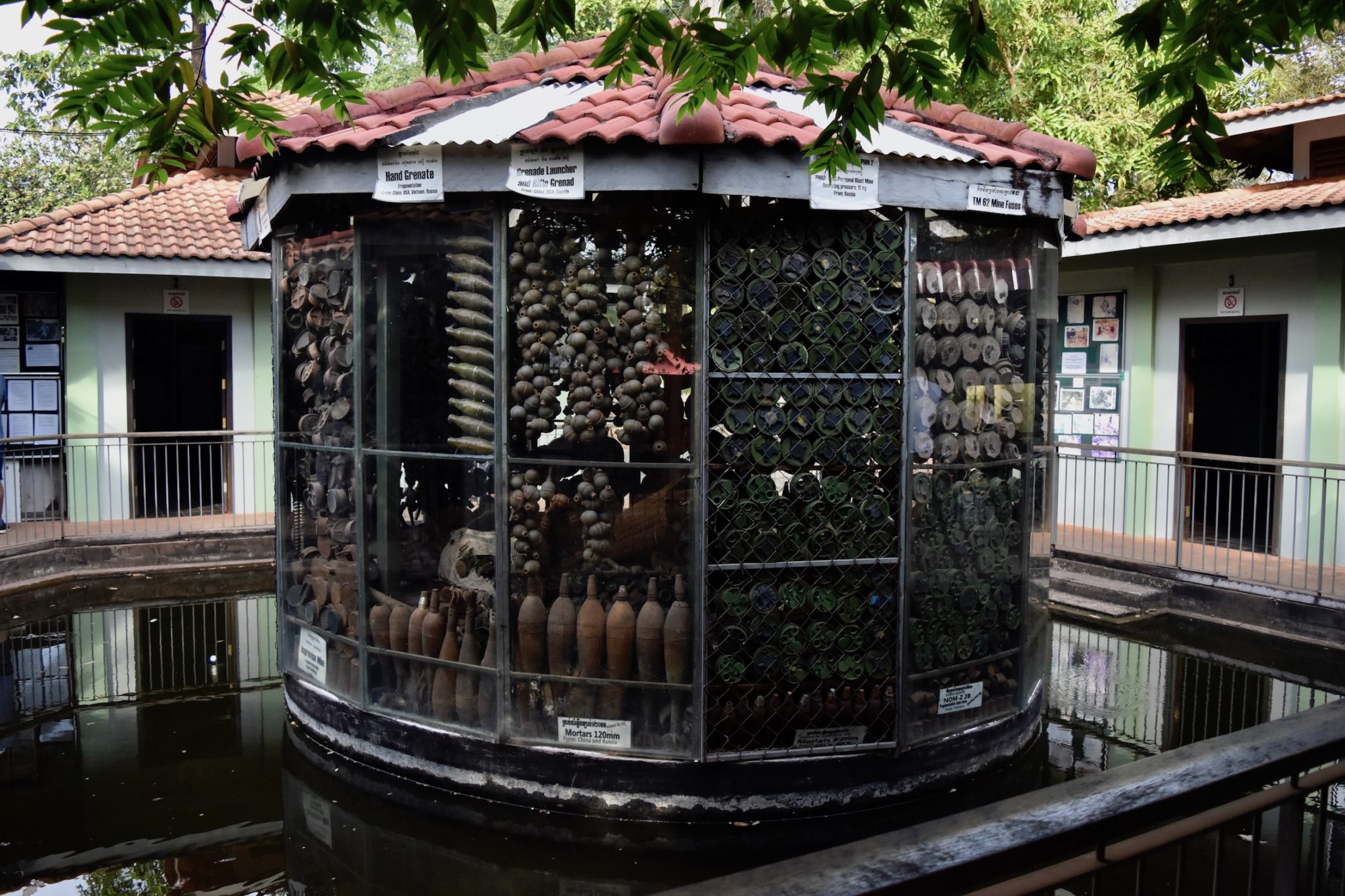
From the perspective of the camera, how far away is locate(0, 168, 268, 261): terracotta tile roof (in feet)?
40.5

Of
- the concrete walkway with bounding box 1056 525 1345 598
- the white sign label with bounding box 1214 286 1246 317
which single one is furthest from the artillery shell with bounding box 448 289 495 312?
the white sign label with bounding box 1214 286 1246 317

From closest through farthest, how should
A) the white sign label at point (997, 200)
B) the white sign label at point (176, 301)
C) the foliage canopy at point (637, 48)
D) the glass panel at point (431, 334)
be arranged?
1. the foliage canopy at point (637, 48)
2. the white sign label at point (997, 200)
3. the glass panel at point (431, 334)
4. the white sign label at point (176, 301)

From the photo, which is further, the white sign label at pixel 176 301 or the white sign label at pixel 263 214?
the white sign label at pixel 176 301

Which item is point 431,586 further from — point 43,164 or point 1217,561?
point 43,164

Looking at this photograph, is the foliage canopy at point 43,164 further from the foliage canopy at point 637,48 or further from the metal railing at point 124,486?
the foliage canopy at point 637,48

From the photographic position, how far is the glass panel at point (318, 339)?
239 inches

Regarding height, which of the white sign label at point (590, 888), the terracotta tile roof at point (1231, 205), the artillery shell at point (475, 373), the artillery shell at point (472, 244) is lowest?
the white sign label at point (590, 888)

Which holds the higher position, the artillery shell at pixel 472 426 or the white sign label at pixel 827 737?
the artillery shell at pixel 472 426

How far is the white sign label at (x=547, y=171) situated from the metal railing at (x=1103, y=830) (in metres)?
3.79

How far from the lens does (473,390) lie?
5746mm

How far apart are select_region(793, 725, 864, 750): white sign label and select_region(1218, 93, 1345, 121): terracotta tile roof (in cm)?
943

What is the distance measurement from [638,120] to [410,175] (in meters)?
1.16

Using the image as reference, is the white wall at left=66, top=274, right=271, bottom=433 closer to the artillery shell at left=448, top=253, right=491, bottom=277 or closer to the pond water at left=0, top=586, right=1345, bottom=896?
the pond water at left=0, top=586, right=1345, bottom=896

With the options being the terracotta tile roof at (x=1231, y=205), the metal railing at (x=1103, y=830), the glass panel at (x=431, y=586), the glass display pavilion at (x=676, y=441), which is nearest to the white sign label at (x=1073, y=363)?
the terracotta tile roof at (x=1231, y=205)
